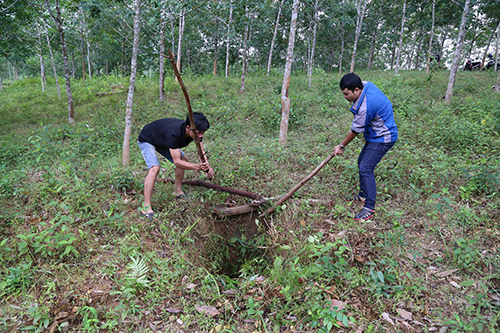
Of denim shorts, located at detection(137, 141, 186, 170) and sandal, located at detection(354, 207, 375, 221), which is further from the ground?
denim shorts, located at detection(137, 141, 186, 170)

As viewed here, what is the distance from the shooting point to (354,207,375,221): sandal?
3.43 metres

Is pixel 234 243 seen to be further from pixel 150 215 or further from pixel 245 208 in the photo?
pixel 150 215

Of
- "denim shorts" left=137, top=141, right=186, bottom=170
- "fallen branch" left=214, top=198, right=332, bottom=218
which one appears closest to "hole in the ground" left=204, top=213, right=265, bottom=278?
"fallen branch" left=214, top=198, right=332, bottom=218

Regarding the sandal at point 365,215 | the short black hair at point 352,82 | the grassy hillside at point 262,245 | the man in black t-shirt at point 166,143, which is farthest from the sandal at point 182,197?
the short black hair at point 352,82

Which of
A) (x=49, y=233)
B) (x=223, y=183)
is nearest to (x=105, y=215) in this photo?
(x=49, y=233)

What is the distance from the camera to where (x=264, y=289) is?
9.02ft

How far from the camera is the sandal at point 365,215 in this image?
11.2ft

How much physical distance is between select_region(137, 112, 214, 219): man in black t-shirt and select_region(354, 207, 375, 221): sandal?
7.06 feet

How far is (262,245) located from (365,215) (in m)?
1.52

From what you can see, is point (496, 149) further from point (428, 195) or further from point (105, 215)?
point (105, 215)

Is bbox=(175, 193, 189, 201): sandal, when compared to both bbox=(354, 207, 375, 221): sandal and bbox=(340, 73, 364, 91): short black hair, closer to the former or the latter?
bbox=(354, 207, 375, 221): sandal

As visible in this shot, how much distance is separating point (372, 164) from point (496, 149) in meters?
3.12

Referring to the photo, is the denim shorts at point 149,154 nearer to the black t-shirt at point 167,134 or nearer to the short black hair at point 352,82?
the black t-shirt at point 167,134

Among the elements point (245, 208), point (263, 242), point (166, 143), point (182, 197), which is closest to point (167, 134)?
point (166, 143)
